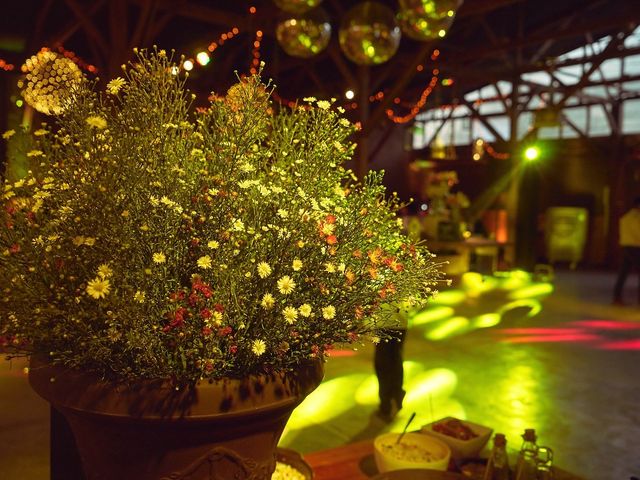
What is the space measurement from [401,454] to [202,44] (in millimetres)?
8567

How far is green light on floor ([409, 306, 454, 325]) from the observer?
6434 millimetres

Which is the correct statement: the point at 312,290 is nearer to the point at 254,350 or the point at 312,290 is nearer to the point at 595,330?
the point at 254,350

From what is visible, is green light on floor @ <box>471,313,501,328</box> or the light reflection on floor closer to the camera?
the light reflection on floor

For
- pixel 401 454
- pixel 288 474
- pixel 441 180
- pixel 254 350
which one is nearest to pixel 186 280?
pixel 254 350

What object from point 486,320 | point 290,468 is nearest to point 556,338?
point 486,320

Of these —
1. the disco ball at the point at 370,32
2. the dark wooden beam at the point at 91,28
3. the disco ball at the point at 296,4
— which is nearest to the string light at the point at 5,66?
the dark wooden beam at the point at 91,28

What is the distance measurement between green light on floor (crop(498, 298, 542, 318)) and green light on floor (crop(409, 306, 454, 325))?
0.63m

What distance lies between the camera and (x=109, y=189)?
1012 mm

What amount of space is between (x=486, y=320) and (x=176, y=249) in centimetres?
598

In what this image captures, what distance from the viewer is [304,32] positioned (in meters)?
4.05

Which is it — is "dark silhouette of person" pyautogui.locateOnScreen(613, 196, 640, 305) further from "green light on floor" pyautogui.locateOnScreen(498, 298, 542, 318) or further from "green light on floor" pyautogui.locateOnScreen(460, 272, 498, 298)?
"green light on floor" pyautogui.locateOnScreen(460, 272, 498, 298)

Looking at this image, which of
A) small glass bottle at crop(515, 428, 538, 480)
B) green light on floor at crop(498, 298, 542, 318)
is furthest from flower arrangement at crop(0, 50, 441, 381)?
green light on floor at crop(498, 298, 542, 318)

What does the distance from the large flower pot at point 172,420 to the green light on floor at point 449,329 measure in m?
4.79

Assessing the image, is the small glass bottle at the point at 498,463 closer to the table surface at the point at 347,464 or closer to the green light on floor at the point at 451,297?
the table surface at the point at 347,464
